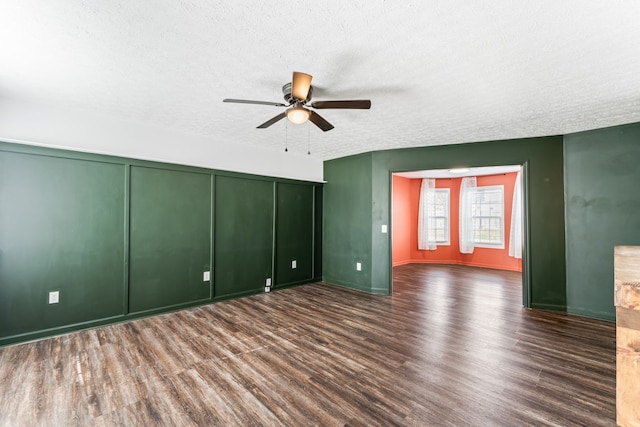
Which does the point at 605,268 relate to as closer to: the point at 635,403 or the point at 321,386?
the point at 321,386

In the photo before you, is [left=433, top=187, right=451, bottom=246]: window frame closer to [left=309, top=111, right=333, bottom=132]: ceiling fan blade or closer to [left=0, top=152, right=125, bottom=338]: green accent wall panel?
[left=309, top=111, right=333, bottom=132]: ceiling fan blade

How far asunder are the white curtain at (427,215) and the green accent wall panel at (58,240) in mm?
6808

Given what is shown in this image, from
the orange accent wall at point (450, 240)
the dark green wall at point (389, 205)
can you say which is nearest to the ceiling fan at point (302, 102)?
the dark green wall at point (389, 205)

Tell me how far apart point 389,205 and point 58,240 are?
4399 mm

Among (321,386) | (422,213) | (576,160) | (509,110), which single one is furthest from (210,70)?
(422,213)

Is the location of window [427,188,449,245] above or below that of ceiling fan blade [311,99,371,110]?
below

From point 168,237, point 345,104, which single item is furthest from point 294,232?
point 345,104

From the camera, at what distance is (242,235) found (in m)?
4.43

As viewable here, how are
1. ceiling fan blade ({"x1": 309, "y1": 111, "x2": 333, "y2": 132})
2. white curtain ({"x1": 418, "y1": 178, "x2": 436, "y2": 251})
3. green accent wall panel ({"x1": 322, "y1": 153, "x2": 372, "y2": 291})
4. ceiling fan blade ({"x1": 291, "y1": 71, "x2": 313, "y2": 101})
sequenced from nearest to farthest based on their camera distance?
ceiling fan blade ({"x1": 291, "y1": 71, "x2": 313, "y2": 101}) → ceiling fan blade ({"x1": 309, "y1": 111, "x2": 333, "y2": 132}) → green accent wall panel ({"x1": 322, "y1": 153, "x2": 372, "y2": 291}) → white curtain ({"x1": 418, "y1": 178, "x2": 436, "y2": 251})

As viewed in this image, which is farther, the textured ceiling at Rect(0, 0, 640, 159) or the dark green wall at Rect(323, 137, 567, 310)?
the dark green wall at Rect(323, 137, 567, 310)

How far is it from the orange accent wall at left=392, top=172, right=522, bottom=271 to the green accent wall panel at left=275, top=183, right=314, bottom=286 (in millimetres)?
2853

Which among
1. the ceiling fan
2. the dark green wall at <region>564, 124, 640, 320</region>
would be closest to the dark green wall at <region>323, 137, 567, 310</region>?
the dark green wall at <region>564, 124, 640, 320</region>

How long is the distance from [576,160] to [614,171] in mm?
396

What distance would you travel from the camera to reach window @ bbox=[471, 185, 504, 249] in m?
6.89
